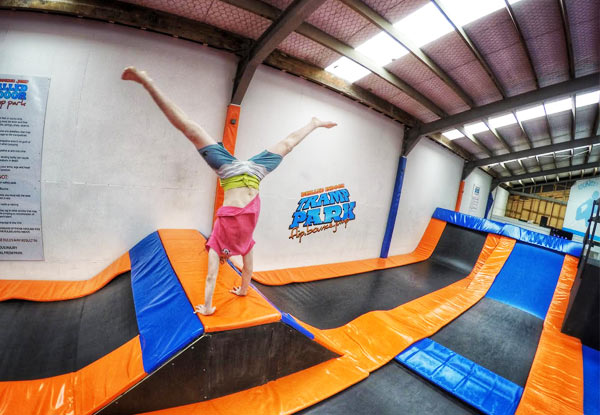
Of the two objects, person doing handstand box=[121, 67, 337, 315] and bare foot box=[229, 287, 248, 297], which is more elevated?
person doing handstand box=[121, 67, 337, 315]

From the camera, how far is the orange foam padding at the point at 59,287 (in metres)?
2.63

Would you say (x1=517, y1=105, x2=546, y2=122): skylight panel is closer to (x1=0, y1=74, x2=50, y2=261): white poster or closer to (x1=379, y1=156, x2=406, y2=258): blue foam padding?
(x1=379, y1=156, x2=406, y2=258): blue foam padding

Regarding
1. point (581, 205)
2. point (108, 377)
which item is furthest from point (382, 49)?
point (581, 205)

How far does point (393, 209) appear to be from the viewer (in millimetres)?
6250

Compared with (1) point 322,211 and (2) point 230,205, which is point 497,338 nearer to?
(1) point 322,211

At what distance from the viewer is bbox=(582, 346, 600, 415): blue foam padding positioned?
6.96ft

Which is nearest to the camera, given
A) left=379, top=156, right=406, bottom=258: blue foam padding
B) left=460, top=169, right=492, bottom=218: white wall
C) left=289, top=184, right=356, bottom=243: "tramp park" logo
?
left=289, top=184, right=356, bottom=243: "tramp park" logo

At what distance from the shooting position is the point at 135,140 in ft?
10.2

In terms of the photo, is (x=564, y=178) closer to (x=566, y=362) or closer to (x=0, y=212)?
(x=566, y=362)

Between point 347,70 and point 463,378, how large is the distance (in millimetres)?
4437

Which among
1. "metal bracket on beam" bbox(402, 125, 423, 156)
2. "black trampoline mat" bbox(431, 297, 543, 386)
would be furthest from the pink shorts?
"metal bracket on beam" bbox(402, 125, 423, 156)

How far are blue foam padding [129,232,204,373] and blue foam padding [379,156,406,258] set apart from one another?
16.9 feet

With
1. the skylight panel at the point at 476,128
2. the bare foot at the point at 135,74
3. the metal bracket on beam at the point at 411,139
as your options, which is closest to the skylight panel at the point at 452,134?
the skylight panel at the point at 476,128

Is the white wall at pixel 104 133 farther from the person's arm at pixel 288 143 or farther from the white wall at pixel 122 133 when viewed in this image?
the person's arm at pixel 288 143
